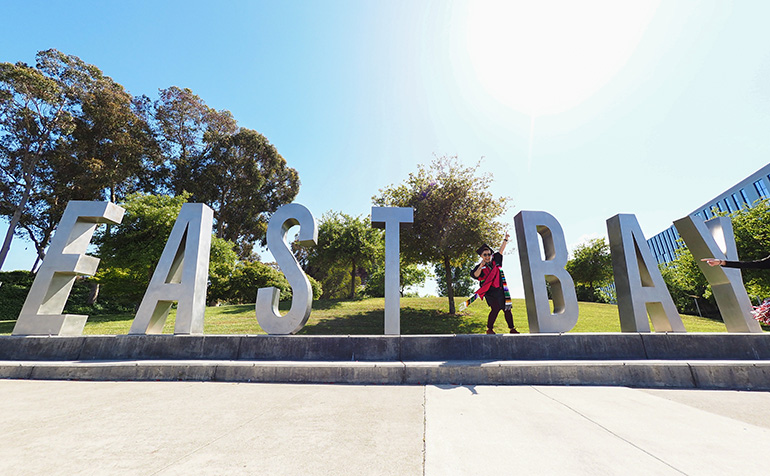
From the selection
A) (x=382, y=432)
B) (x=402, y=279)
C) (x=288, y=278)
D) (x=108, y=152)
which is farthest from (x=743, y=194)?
(x=108, y=152)

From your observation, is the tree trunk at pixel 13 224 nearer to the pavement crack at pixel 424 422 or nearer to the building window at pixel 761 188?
the pavement crack at pixel 424 422

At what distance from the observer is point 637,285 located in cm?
713

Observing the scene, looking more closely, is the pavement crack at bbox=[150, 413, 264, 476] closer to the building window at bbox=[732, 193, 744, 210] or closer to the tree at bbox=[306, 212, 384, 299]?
the tree at bbox=[306, 212, 384, 299]

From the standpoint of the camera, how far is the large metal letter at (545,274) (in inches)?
277

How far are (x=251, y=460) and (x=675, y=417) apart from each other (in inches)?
171

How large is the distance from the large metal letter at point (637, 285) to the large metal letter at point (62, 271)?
12827 mm

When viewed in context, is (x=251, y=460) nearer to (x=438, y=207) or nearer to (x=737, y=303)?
(x=737, y=303)

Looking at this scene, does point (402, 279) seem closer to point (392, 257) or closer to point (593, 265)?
point (593, 265)

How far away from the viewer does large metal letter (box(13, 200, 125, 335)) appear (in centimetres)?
692

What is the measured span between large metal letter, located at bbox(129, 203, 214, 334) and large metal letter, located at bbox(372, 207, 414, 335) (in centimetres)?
439

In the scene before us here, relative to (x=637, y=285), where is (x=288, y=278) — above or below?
above

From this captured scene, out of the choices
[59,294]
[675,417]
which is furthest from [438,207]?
[59,294]

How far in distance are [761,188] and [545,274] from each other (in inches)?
2353

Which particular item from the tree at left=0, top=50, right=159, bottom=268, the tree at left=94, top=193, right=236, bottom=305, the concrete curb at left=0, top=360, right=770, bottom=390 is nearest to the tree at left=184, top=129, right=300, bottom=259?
the tree at left=0, top=50, right=159, bottom=268
